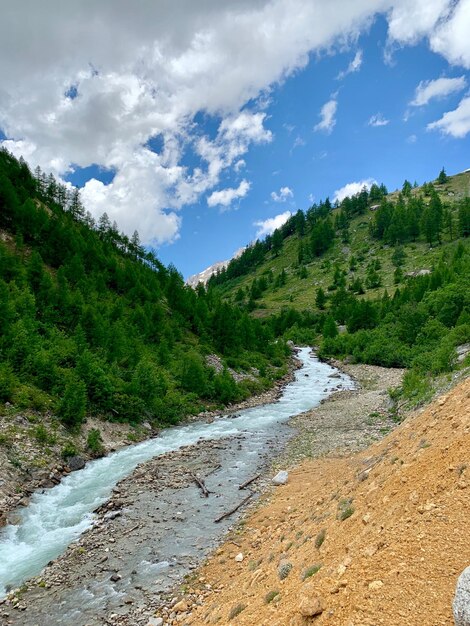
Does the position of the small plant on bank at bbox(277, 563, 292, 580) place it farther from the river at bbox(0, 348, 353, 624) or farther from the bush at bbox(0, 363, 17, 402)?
the bush at bbox(0, 363, 17, 402)

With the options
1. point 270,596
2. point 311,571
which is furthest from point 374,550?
point 270,596

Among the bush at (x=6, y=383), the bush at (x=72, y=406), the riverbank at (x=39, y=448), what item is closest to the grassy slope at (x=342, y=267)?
the riverbank at (x=39, y=448)

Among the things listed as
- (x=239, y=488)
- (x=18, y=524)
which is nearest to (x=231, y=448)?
(x=239, y=488)

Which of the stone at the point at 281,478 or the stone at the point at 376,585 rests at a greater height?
the stone at the point at 376,585

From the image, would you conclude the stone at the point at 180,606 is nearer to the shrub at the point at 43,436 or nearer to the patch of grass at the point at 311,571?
the patch of grass at the point at 311,571

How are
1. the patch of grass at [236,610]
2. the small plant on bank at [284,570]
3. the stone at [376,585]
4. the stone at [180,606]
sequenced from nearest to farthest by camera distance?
the stone at [376,585]
the patch of grass at [236,610]
the small plant on bank at [284,570]
the stone at [180,606]

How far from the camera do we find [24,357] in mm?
29594

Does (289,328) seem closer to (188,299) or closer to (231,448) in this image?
(188,299)

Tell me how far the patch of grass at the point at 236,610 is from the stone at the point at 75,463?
1741cm

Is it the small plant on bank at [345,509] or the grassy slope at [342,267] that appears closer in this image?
the small plant on bank at [345,509]

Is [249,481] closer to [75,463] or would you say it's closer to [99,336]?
[75,463]

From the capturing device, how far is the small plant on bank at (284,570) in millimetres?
9492

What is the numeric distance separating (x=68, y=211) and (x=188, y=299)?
160ft

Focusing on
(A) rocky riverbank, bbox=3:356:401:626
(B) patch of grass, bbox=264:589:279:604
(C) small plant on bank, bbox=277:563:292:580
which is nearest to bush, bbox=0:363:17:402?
(A) rocky riverbank, bbox=3:356:401:626
